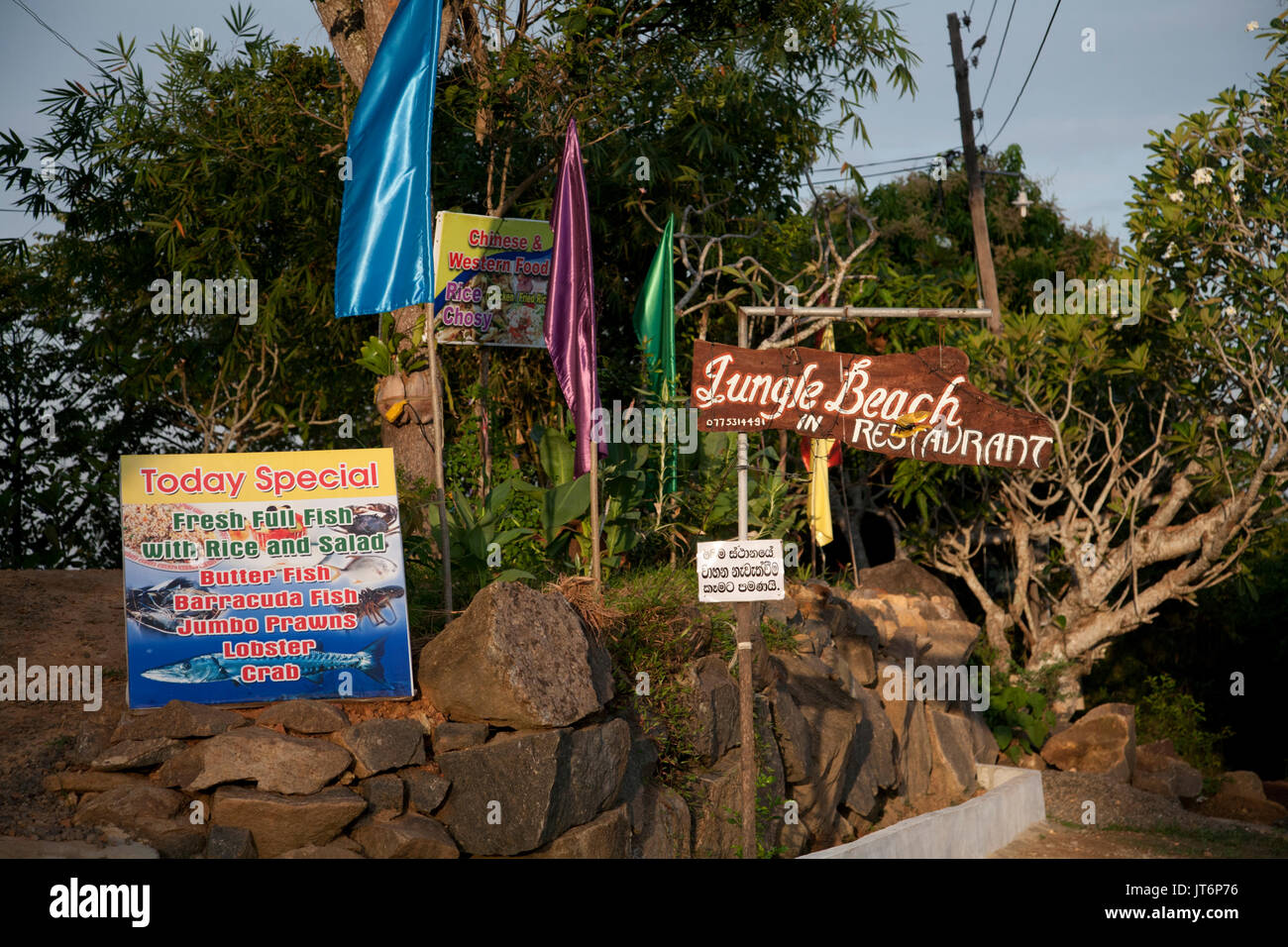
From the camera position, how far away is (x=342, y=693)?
23.8 feet

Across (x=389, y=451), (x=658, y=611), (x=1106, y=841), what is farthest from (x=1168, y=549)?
(x=389, y=451)

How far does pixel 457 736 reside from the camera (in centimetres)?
714

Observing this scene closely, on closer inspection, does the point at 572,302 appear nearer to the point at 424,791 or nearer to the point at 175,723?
the point at 424,791

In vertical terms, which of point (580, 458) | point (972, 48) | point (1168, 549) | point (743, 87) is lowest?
point (1168, 549)

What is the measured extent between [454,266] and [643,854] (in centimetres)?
561

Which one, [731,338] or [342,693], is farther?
[731,338]

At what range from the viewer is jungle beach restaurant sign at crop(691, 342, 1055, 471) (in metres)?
7.71

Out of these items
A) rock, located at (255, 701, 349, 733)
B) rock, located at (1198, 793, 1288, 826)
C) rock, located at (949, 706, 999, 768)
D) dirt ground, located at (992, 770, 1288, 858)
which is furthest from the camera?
rock, located at (1198, 793, 1288, 826)

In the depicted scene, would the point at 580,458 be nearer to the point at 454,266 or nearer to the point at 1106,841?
the point at 454,266

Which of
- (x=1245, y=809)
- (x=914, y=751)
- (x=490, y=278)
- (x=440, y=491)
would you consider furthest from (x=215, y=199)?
(x=1245, y=809)

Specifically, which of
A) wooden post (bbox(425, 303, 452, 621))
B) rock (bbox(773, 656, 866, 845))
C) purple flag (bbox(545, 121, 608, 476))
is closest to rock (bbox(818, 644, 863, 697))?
rock (bbox(773, 656, 866, 845))

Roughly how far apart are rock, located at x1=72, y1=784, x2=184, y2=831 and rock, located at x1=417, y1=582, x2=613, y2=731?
5.30 ft

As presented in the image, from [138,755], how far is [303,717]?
0.89 metres

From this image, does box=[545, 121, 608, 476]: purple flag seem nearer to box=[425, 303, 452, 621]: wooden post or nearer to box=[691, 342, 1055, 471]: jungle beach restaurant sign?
box=[425, 303, 452, 621]: wooden post
